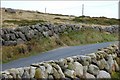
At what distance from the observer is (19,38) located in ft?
94.9

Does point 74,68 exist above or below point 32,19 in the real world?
below

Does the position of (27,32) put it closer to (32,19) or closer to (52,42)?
(52,42)

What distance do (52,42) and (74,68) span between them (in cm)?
1733

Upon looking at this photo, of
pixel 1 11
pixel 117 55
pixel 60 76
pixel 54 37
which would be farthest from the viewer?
pixel 1 11

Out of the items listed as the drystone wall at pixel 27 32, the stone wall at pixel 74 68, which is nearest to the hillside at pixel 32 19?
the drystone wall at pixel 27 32

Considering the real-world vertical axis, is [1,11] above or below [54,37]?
above

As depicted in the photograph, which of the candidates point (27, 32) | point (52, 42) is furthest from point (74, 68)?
point (52, 42)

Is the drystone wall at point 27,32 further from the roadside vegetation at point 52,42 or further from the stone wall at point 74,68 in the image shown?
the stone wall at point 74,68

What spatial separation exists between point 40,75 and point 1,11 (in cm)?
4686

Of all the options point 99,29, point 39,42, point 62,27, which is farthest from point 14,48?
point 99,29

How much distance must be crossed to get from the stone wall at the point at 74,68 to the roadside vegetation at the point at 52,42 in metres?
8.35

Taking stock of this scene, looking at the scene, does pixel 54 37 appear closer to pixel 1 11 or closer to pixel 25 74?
pixel 25 74

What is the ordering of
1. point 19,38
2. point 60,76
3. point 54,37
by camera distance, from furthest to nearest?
1. point 54,37
2. point 19,38
3. point 60,76

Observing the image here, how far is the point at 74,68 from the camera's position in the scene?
15.5 metres
